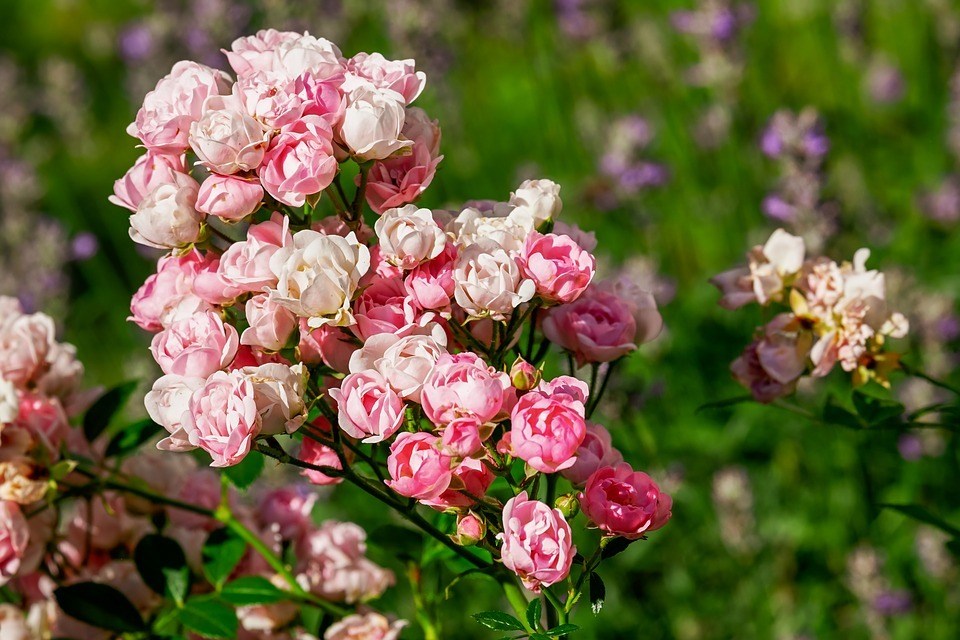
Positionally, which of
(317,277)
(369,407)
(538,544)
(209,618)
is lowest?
(209,618)

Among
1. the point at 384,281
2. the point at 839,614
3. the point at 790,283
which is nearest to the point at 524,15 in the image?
the point at 839,614

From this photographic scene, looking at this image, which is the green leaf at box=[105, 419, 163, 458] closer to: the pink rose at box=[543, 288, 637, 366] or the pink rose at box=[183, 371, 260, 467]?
the pink rose at box=[183, 371, 260, 467]

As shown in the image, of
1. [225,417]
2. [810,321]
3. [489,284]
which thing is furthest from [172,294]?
[810,321]

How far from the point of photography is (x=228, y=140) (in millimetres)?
991

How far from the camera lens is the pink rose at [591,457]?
0.98m

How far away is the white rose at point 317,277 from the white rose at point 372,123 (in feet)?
0.32

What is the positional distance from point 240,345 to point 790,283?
2.24ft

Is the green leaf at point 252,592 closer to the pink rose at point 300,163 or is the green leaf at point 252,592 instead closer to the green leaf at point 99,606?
the green leaf at point 99,606

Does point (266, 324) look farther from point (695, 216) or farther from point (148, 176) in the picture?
point (695, 216)

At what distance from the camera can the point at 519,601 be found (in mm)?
1149

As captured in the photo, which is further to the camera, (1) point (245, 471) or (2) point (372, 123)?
(1) point (245, 471)

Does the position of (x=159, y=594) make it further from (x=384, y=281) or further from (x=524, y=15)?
(x=524, y=15)

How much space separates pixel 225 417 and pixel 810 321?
716 mm

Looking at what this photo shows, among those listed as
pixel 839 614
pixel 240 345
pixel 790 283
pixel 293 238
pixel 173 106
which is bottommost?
pixel 839 614
